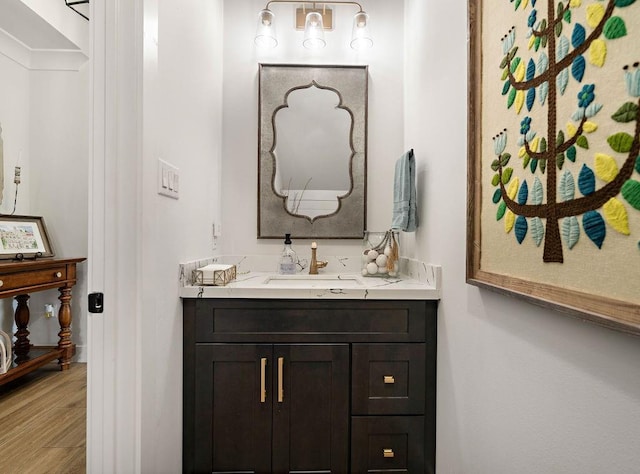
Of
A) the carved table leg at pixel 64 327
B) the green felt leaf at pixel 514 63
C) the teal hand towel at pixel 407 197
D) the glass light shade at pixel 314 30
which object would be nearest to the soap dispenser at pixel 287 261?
the teal hand towel at pixel 407 197

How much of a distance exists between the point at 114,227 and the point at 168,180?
31cm

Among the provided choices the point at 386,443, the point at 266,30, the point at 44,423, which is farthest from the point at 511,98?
the point at 44,423

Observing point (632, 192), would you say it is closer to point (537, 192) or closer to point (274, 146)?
point (537, 192)

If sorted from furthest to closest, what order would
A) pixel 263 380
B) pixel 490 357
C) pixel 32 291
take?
pixel 32 291, pixel 263 380, pixel 490 357

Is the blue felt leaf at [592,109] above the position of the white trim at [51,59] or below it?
below

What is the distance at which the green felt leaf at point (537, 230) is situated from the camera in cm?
79

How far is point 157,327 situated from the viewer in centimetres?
124

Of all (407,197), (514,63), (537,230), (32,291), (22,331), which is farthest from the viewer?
(22,331)

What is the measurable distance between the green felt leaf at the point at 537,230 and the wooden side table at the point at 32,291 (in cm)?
271

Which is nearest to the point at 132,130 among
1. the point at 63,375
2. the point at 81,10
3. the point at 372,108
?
the point at 372,108

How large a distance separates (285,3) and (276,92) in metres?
0.55

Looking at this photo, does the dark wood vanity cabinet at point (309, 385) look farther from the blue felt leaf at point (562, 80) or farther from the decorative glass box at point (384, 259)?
the blue felt leaf at point (562, 80)

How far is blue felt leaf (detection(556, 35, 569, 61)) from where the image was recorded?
2.32ft

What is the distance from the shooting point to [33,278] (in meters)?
2.36
